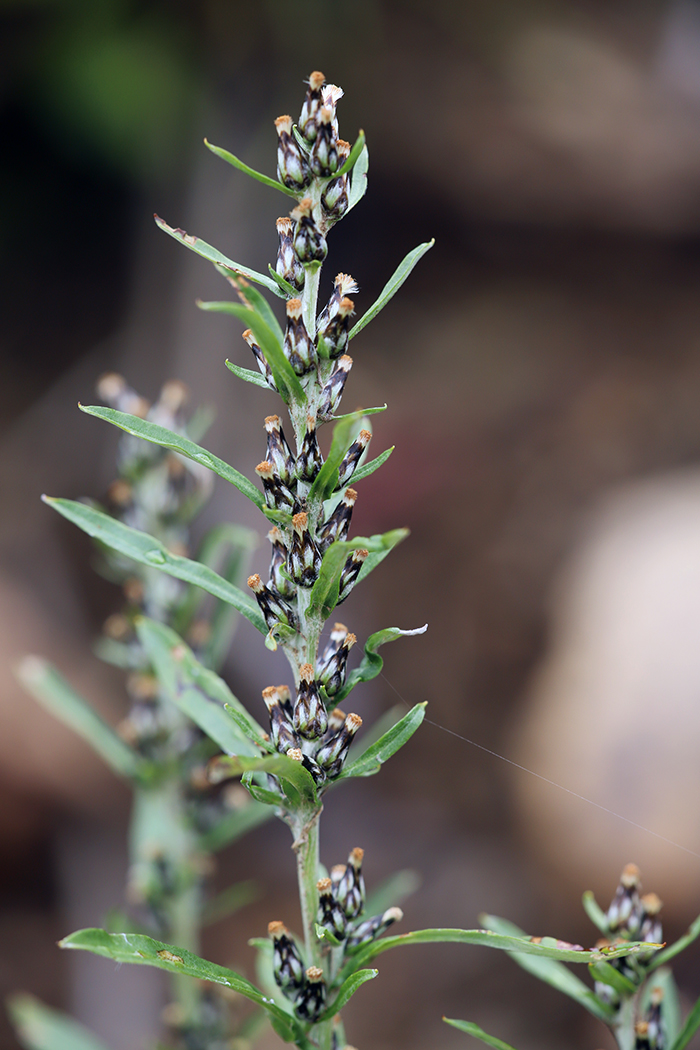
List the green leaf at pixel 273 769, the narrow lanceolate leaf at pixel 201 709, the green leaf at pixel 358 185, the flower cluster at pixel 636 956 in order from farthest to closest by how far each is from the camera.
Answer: the narrow lanceolate leaf at pixel 201 709
the flower cluster at pixel 636 956
the green leaf at pixel 358 185
the green leaf at pixel 273 769

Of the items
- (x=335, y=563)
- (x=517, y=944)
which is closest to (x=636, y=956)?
(x=517, y=944)

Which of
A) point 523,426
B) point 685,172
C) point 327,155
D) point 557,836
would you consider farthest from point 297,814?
point 685,172

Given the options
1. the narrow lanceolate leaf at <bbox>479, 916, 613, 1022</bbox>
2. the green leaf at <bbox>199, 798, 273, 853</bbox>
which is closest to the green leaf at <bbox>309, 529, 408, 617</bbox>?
the narrow lanceolate leaf at <bbox>479, 916, 613, 1022</bbox>

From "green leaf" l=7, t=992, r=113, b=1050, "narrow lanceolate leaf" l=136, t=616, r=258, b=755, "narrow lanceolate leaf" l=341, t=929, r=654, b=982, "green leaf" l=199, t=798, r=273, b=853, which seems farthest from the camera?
"green leaf" l=7, t=992, r=113, b=1050

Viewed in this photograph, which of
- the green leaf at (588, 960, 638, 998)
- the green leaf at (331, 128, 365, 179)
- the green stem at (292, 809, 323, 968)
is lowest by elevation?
the green stem at (292, 809, 323, 968)

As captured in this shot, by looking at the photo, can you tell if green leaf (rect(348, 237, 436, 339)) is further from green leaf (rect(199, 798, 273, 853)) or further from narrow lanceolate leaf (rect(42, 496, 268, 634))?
green leaf (rect(199, 798, 273, 853))

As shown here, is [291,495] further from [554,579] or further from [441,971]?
[554,579]

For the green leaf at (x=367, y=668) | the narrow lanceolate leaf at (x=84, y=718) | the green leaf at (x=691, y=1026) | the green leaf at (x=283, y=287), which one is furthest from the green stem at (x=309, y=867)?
the narrow lanceolate leaf at (x=84, y=718)

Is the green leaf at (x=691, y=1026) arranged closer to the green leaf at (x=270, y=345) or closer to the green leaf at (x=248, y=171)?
the green leaf at (x=270, y=345)
